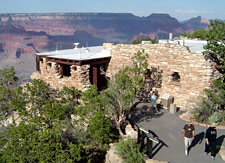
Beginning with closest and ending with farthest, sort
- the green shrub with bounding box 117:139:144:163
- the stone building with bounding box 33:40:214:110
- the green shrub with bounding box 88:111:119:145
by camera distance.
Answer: the green shrub with bounding box 117:139:144:163 < the green shrub with bounding box 88:111:119:145 < the stone building with bounding box 33:40:214:110

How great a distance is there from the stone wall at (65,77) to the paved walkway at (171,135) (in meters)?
4.01

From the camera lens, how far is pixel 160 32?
151 meters

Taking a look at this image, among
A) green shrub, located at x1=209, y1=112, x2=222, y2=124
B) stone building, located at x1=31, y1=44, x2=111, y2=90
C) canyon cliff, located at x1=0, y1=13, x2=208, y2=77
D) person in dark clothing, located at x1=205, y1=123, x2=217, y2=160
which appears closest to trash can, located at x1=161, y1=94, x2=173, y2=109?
green shrub, located at x1=209, y1=112, x2=222, y2=124

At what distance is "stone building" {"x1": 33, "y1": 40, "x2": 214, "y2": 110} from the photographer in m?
12.2

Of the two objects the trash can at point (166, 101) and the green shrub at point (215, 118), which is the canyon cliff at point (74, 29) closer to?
the trash can at point (166, 101)

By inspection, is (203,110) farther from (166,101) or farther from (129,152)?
(129,152)

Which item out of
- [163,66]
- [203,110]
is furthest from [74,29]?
[203,110]

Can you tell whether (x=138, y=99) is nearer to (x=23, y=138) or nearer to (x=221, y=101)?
(x=221, y=101)

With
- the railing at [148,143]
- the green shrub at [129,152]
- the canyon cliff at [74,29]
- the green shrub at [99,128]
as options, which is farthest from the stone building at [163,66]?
the canyon cliff at [74,29]

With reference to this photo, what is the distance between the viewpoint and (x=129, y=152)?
23.2 feet

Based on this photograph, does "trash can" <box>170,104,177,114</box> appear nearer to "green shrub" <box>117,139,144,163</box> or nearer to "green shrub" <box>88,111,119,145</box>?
"green shrub" <box>88,111,119,145</box>

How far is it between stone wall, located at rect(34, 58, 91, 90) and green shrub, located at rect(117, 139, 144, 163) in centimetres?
790

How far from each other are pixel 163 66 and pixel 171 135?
4.90 m

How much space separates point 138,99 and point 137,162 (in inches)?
290
